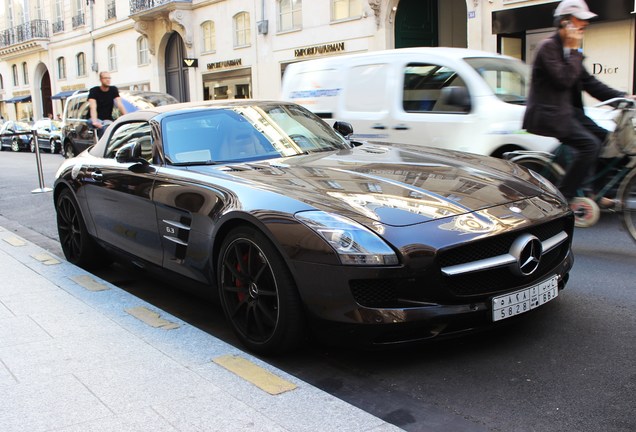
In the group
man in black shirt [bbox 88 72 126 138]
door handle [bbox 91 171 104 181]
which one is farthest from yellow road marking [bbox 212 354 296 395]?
man in black shirt [bbox 88 72 126 138]

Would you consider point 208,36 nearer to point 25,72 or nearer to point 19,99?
point 25,72

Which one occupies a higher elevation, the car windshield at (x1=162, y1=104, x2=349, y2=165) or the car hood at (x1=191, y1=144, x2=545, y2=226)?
the car windshield at (x1=162, y1=104, x2=349, y2=165)

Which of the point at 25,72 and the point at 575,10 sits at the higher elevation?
the point at 25,72

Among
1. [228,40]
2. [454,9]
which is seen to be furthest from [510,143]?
[228,40]

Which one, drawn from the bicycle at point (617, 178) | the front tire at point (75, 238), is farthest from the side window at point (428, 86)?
the front tire at point (75, 238)

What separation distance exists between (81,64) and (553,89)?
3941 cm

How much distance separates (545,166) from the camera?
6199mm

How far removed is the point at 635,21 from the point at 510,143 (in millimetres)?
9202

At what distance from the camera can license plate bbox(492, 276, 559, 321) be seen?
324 centimetres

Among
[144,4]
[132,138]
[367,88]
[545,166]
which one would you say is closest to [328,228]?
[132,138]

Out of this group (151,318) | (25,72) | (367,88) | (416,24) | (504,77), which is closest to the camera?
(151,318)

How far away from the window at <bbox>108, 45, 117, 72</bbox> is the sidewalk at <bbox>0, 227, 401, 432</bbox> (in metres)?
34.0

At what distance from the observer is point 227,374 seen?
330 centimetres

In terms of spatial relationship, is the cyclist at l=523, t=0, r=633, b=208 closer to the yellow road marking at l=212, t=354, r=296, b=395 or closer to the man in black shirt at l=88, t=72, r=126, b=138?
the yellow road marking at l=212, t=354, r=296, b=395
